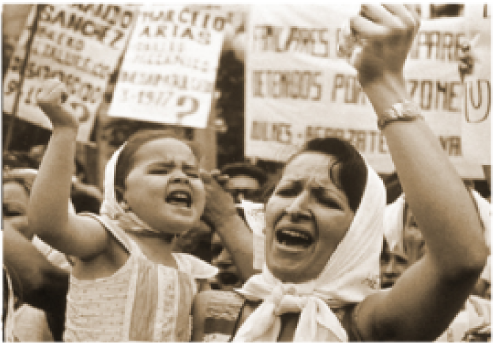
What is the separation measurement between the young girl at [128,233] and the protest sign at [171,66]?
106cm

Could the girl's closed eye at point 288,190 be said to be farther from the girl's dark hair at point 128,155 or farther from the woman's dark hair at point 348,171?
the girl's dark hair at point 128,155

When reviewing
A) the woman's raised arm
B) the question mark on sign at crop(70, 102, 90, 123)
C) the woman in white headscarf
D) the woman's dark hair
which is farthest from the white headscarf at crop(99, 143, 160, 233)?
the woman's raised arm

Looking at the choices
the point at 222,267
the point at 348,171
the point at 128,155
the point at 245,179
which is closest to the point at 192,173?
the point at 128,155

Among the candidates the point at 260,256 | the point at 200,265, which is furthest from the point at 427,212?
the point at 200,265

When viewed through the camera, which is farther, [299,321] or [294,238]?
[294,238]

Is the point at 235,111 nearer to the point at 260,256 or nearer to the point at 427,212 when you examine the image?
the point at 260,256

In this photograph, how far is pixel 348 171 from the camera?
6.74 ft

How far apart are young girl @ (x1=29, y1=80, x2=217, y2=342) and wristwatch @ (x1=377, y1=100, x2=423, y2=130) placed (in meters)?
1.21

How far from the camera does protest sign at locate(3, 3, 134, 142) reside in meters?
4.20

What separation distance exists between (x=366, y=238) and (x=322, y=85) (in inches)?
86.1

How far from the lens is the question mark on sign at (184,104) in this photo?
13.1 feet

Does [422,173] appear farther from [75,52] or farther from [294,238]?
[75,52]

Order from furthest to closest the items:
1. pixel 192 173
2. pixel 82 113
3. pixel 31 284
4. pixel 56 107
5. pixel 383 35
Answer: pixel 82 113
pixel 31 284
pixel 192 173
pixel 56 107
pixel 383 35

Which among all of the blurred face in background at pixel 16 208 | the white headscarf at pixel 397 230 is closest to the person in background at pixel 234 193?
the white headscarf at pixel 397 230
